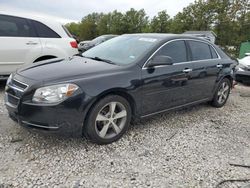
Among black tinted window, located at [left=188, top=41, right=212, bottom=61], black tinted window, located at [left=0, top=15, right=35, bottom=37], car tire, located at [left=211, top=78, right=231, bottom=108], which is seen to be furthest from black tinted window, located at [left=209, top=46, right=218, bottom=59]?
black tinted window, located at [left=0, top=15, right=35, bottom=37]

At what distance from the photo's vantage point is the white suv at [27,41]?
548 cm

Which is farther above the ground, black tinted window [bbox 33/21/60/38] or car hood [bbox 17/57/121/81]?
black tinted window [bbox 33/21/60/38]

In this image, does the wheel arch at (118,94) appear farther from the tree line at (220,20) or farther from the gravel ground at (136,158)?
the tree line at (220,20)

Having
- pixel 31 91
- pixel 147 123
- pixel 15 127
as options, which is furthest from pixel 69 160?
pixel 147 123

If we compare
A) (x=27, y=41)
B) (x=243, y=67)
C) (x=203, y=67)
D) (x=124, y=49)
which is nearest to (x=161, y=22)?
(x=243, y=67)

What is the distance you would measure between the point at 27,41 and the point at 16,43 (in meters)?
0.23

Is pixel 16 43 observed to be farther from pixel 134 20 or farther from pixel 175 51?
pixel 134 20

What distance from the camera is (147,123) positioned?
4.34 m

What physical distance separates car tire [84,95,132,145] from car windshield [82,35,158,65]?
66 cm

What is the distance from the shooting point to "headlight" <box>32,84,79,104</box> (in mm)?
3045

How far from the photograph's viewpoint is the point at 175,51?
4.37 m

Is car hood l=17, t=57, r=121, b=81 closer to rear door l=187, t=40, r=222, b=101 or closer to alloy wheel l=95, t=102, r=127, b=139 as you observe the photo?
alloy wheel l=95, t=102, r=127, b=139

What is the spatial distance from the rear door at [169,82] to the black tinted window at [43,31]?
10.0ft

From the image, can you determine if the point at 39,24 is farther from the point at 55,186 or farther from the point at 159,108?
the point at 55,186
